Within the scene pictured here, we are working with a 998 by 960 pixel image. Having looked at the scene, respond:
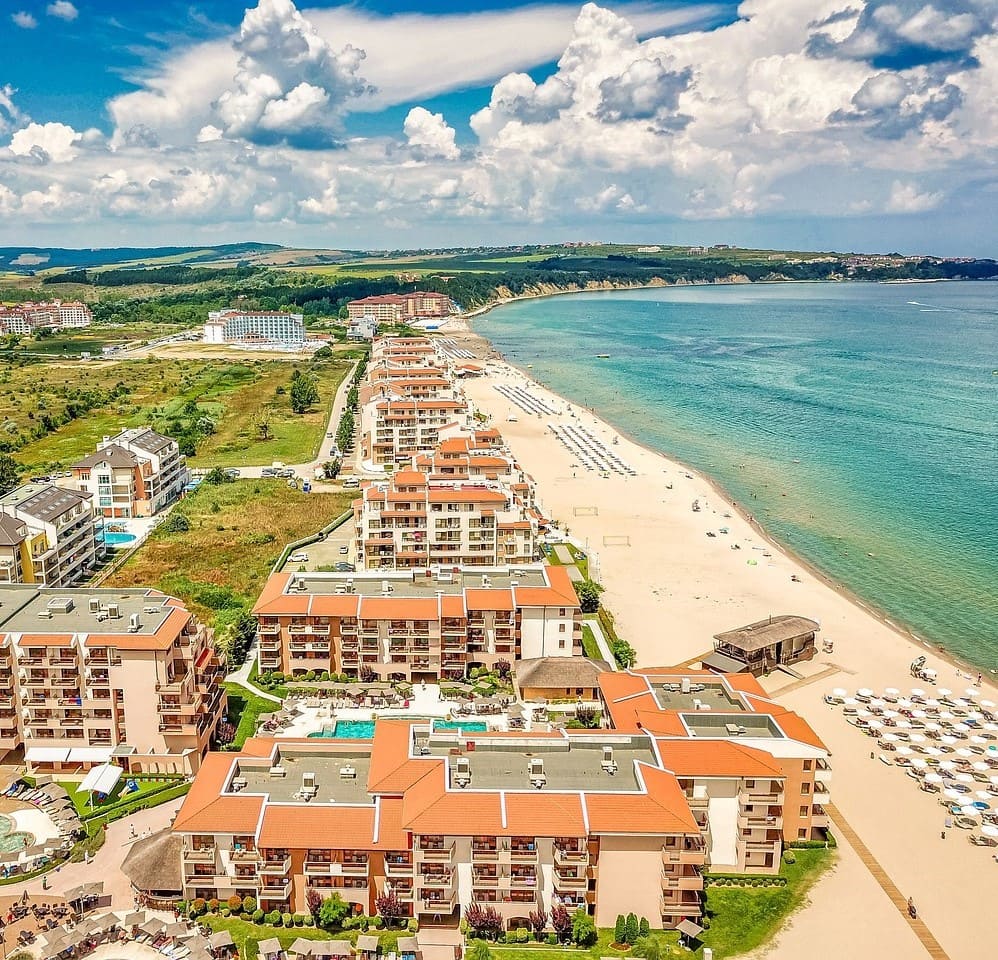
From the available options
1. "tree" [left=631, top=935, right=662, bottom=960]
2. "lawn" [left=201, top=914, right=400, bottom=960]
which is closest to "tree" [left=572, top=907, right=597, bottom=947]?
"tree" [left=631, top=935, right=662, bottom=960]

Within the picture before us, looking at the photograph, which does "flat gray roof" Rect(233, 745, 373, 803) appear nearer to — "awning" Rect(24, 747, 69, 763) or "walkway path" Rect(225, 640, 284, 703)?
"awning" Rect(24, 747, 69, 763)

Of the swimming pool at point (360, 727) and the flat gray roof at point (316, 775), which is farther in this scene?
the swimming pool at point (360, 727)

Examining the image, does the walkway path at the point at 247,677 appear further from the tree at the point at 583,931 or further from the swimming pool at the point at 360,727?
the tree at the point at 583,931

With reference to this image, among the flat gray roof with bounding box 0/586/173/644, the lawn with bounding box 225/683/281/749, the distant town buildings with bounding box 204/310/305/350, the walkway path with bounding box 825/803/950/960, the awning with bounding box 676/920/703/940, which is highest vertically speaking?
the distant town buildings with bounding box 204/310/305/350

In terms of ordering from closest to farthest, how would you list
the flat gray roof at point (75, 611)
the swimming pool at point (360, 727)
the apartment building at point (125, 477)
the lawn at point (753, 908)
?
the lawn at point (753, 908), the flat gray roof at point (75, 611), the swimming pool at point (360, 727), the apartment building at point (125, 477)

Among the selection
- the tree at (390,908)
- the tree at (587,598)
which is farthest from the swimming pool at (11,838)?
the tree at (587,598)

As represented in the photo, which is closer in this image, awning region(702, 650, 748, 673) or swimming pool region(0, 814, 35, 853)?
swimming pool region(0, 814, 35, 853)

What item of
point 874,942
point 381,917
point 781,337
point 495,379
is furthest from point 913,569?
point 781,337
